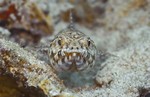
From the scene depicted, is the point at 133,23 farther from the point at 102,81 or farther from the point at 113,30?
the point at 102,81

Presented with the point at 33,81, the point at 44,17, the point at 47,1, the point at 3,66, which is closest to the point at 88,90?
the point at 33,81

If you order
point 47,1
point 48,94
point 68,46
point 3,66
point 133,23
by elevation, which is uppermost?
point 47,1

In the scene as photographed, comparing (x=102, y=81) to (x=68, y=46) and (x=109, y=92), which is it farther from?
(x=68, y=46)

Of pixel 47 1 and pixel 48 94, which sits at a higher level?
pixel 47 1

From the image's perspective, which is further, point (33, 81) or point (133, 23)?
point (133, 23)

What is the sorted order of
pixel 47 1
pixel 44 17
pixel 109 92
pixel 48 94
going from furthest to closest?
pixel 47 1 → pixel 44 17 → pixel 109 92 → pixel 48 94

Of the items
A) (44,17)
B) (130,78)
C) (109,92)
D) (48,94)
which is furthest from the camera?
(44,17)

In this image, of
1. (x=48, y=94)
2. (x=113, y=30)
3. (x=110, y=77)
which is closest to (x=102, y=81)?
(x=110, y=77)
